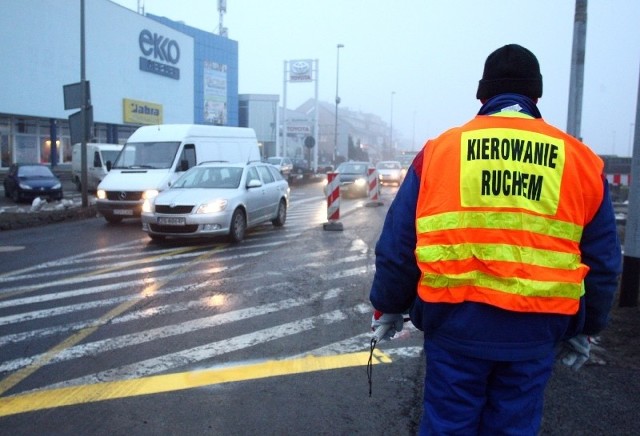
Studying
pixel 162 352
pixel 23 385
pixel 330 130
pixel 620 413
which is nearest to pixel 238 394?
pixel 162 352

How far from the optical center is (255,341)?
5.32 m

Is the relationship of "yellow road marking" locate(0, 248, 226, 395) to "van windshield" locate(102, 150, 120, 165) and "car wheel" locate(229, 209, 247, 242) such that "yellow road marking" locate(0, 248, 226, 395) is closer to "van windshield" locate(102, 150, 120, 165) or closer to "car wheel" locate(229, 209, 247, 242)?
"car wheel" locate(229, 209, 247, 242)

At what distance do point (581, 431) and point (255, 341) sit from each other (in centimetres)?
284

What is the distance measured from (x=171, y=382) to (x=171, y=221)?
6.79m

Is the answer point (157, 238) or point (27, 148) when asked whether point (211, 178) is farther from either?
point (27, 148)

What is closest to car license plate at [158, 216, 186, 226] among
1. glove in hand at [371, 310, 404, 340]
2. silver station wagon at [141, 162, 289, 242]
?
silver station wagon at [141, 162, 289, 242]

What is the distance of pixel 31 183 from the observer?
2141 centimetres

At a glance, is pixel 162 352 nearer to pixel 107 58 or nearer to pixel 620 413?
pixel 620 413

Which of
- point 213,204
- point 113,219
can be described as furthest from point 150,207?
point 113,219

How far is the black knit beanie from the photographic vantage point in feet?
7.58

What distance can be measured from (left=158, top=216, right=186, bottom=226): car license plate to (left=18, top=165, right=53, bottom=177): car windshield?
13612 millimetres

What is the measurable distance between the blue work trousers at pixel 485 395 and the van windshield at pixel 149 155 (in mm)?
13428

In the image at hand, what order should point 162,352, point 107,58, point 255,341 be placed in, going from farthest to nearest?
point 107,58
point 255,341
point 162,352

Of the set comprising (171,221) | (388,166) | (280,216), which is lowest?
(280,216)
